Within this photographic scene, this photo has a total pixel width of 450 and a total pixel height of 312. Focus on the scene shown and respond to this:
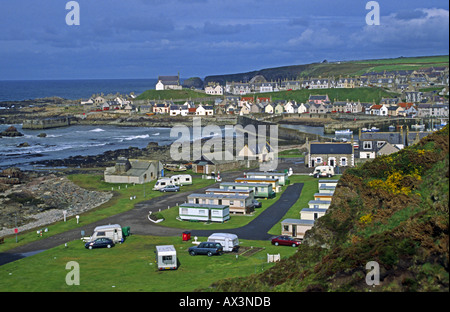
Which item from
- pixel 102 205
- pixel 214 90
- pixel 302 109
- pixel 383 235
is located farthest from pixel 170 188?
pixel 214 90

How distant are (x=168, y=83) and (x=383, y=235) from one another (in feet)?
593

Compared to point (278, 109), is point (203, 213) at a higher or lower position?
lower

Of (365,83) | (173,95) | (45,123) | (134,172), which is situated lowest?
(134,172)

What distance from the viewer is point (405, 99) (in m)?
144

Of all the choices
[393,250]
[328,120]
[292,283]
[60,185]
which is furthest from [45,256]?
[328,120]

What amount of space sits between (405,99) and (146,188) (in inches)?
4412

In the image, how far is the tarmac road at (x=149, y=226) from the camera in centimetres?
2933

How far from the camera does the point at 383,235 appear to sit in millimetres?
16781

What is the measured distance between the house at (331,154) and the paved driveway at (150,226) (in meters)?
13.3

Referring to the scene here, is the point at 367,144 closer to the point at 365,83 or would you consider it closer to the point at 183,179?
the point at 183,179

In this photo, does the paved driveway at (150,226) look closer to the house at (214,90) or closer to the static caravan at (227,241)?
the static caravan at (227,241)

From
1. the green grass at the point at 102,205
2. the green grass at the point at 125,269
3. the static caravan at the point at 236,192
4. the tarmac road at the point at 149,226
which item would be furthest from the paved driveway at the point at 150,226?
the static caravan at the point at 236,192

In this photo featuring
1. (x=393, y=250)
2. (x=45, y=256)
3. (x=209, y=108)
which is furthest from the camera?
(x=209, y=108)
